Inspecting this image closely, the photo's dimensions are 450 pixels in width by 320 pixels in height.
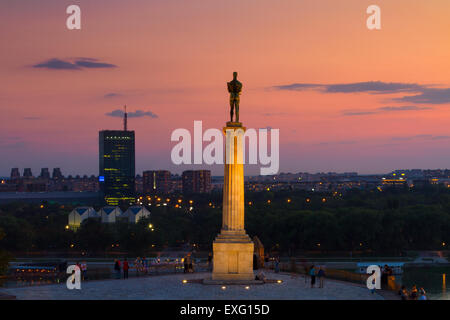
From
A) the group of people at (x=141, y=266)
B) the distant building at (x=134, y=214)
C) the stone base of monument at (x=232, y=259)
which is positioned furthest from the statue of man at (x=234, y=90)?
the distant building at (x=134, y=214)

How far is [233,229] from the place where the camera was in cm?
4022

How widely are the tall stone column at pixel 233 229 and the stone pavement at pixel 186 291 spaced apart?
A: 167cm

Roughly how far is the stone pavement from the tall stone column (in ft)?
5.48

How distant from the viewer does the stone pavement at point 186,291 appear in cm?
3425

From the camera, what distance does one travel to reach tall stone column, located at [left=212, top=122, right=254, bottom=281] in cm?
3972

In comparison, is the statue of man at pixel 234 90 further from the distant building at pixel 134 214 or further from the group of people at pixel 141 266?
the distant building at pixel 134 214

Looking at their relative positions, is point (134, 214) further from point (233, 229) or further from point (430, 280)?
point (233, 229)

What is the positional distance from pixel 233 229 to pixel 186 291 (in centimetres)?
529

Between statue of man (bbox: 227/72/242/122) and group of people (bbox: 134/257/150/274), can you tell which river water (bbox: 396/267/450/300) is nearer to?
group of people (bbox: 134/257/150/274)
